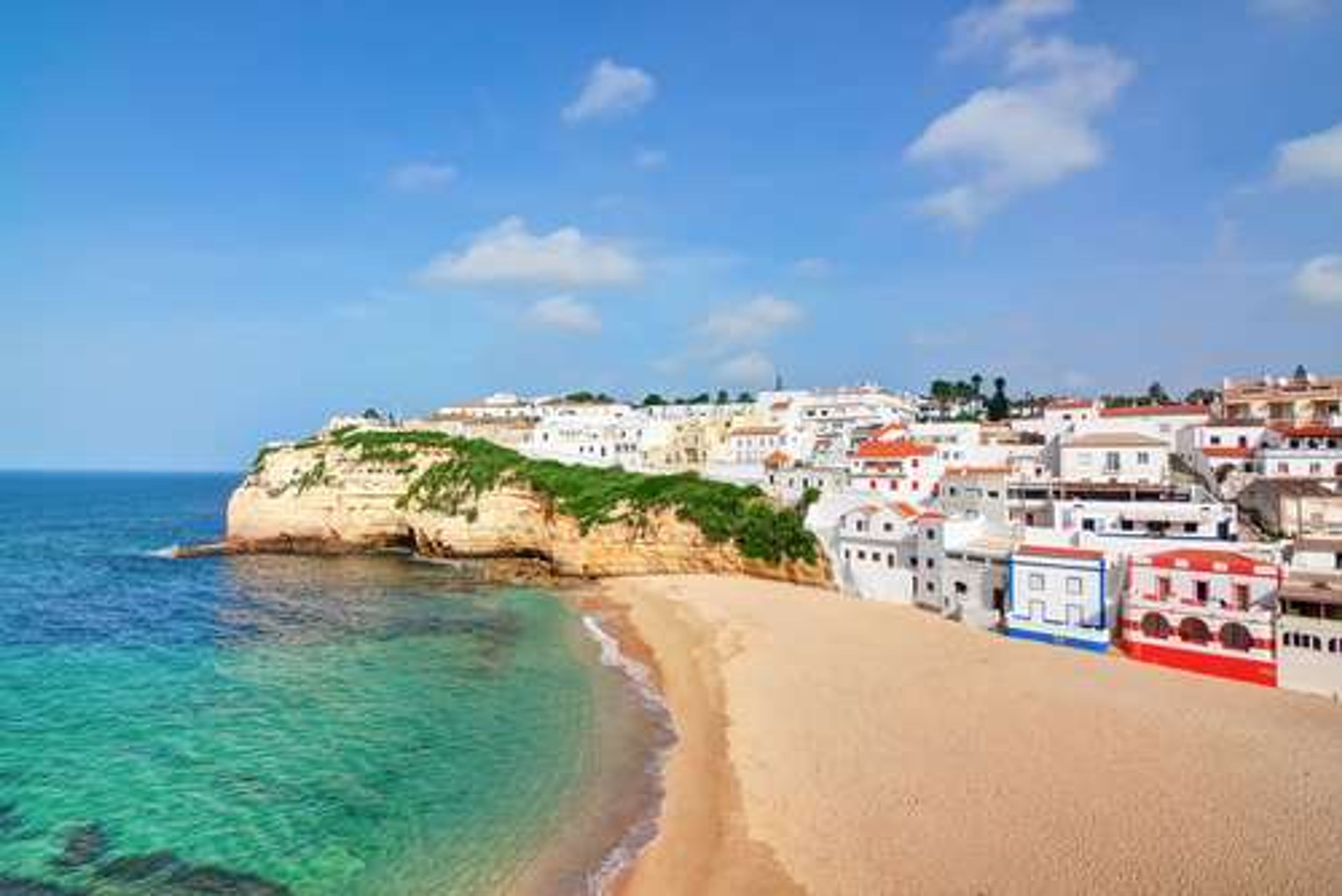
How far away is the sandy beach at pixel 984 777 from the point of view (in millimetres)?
13102

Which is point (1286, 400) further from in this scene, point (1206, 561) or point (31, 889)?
point (31, 889)

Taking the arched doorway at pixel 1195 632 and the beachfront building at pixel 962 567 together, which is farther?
the beachfront building at pixel 962 567

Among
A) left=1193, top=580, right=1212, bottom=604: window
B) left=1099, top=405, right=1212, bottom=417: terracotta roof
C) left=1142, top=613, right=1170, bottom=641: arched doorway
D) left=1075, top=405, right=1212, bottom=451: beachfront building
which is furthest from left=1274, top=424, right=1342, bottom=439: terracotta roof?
left=1142, top=613, right=1170, bottom=641: arched doorway

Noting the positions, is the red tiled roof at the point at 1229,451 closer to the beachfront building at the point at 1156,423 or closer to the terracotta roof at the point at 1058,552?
the beachfront building at the point at 1156,423

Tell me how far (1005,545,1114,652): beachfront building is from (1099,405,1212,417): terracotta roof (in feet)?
81.0

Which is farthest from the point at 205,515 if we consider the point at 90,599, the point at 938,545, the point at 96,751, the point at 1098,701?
the point at 1098,701

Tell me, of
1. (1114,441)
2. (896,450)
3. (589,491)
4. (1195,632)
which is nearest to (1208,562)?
(1195,632)

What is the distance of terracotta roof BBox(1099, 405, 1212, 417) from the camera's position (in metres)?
45.8

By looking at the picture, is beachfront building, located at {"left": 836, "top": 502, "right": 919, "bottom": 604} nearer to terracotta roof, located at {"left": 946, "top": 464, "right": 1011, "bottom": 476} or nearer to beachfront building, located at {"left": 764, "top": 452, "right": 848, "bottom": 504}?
terracotta roof, located at {"left": 946, "top": 464, "right": 1011, "bottom": 476}

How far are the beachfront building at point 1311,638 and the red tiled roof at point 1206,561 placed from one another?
3.47 ft

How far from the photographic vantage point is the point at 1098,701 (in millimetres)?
20625

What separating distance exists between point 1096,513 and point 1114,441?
932 cm

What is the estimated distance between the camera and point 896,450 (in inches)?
1815

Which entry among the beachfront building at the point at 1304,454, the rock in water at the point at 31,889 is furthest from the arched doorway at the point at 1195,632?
the rock in water at the point at 31,889
